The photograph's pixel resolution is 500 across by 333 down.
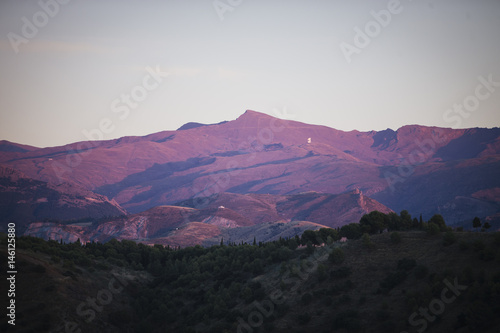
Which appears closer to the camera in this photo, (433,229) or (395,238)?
(433,229)

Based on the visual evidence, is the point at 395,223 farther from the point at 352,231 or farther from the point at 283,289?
the point at 283,289

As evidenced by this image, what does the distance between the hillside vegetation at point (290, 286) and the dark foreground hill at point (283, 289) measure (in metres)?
0.20

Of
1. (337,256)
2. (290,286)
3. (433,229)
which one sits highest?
(433,229)

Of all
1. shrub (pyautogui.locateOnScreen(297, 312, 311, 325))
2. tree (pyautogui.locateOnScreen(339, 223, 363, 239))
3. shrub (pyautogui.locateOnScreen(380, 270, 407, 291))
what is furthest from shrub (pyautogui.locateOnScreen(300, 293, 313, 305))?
tree (pyautogui.locateOnScreen(339, 223, 363, 239))

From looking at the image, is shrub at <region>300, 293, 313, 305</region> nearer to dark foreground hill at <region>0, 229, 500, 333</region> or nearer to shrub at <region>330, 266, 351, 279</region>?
dark foreground hill at <region>0, 229, 500, 333</region>

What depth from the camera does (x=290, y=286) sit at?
101 meters

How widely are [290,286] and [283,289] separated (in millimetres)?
1707

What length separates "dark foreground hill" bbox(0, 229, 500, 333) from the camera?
3059 inches

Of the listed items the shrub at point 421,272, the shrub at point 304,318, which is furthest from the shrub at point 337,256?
the shrub at point 421,272

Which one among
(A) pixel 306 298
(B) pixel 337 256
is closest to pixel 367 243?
(B) pixel 337 256

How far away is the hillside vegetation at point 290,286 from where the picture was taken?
78062 millimetres

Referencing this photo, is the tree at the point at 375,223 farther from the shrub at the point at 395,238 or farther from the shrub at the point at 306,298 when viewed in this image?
the shrub at the point at 306,298

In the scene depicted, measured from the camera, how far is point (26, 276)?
320 ft

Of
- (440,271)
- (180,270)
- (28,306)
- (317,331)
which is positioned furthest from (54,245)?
(440,271)
